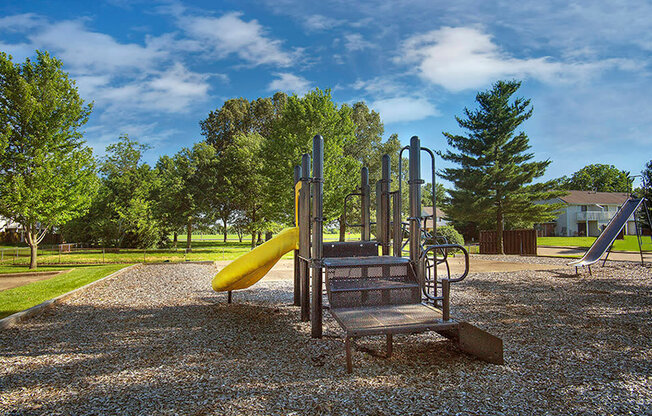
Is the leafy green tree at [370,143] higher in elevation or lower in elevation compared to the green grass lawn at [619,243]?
higher

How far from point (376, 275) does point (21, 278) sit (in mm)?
14786

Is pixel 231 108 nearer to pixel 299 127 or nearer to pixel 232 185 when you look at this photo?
pixel 232 185

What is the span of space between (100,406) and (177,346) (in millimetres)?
1988

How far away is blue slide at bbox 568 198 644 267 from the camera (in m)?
14.0

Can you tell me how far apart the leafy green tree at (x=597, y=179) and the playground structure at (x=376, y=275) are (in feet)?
290

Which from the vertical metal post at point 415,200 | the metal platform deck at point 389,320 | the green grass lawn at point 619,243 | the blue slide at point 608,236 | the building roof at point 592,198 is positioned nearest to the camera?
the metal platform deck at point 389,320

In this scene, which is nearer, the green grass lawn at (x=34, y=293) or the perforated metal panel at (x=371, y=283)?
the perforated metal panel at (x=371, y=283)

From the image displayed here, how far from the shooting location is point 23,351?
5457 mm

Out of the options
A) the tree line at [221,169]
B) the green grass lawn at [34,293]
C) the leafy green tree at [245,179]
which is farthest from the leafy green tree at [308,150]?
the green grass lawn at [34,293]

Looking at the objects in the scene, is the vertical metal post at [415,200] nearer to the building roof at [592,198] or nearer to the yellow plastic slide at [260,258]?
the yellow plastic slide at [260,258]

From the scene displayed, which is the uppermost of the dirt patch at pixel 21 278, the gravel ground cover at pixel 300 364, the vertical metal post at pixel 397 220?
the vertical metal post at pixel 397 220

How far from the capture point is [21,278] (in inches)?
565

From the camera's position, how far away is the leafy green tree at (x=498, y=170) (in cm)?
2584

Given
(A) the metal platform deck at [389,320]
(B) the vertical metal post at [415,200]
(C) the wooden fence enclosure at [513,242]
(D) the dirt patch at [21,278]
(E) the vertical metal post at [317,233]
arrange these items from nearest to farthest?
(A) the metal platform deck at [389,320], (B) the vertical metal post at [415,200], (E) the vertical metal post at [317,233], (D) the dirt patch at [21,278], (C) the wooden fence enclosure at [513,242]
